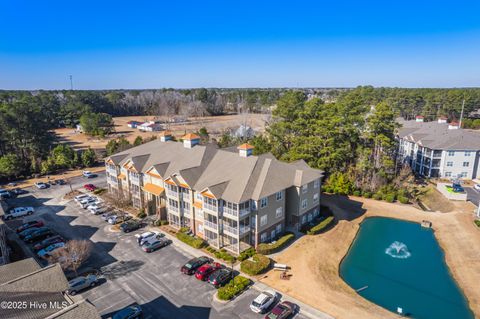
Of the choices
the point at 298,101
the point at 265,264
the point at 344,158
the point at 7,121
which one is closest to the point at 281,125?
the point at 298,101

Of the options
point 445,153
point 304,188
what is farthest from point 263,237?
point 445,153

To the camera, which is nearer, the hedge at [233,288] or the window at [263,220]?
the hedge at [233,288]

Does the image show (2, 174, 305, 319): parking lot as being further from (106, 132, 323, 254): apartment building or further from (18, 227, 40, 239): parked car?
(106, 132, 323, 254): apartment building

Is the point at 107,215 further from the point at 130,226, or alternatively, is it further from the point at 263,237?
the point at 263,237

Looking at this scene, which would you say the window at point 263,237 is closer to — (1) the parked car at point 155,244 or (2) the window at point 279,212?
(2) the window at point 279,212

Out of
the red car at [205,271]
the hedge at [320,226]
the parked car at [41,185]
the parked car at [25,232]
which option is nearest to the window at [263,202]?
the hedge at [320,226]
